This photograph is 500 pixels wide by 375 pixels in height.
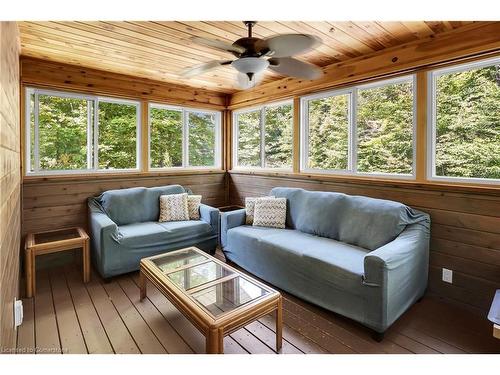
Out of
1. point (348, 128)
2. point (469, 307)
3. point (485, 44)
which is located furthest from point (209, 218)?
point (485, 44)

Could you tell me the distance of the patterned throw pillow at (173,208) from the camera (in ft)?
12.0

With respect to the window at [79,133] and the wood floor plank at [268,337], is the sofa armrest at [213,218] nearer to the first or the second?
the window at [79,133]

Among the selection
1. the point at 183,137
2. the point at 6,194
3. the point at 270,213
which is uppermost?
the point at 183,137

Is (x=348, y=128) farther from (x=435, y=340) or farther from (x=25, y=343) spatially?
(x=25, y=343)

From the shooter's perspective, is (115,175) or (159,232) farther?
(115,175)

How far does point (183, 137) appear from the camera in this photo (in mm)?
4582

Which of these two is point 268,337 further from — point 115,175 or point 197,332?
point 115,175

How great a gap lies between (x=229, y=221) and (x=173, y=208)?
32.6 inches

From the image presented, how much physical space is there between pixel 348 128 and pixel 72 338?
3.29 metres

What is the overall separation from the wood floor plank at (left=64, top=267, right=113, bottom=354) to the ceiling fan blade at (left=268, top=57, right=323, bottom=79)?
231 cm

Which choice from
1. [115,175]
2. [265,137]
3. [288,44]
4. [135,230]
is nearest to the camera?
[288,44]

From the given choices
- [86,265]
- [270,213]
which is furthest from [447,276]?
[86,265]

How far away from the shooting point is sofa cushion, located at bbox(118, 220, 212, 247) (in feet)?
9.90

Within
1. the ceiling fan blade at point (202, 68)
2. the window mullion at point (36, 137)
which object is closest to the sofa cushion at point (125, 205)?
the window mullion at point (36, 137)
